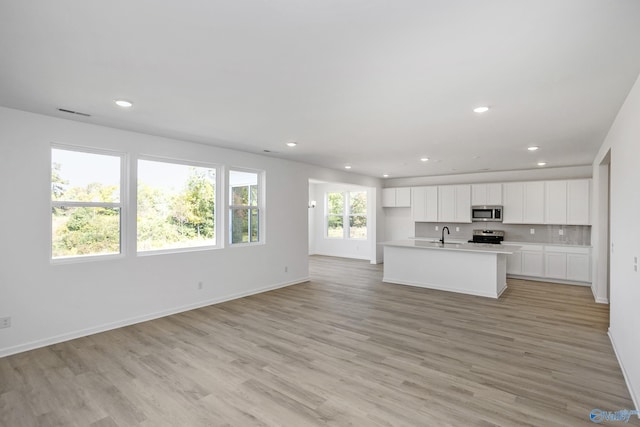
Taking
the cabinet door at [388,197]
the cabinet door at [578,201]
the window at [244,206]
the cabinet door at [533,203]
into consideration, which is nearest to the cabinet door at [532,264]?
the cabinet door at [533,203]

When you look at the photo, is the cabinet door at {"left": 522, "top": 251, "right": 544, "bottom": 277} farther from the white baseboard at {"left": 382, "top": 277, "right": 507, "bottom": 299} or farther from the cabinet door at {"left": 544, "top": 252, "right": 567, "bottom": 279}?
the white baseboard at {"left": 382, "top": 277, "right": 507, "bottom": 299}

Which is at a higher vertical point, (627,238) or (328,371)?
(627,238)

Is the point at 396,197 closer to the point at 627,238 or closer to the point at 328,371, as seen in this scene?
the point at 627,238

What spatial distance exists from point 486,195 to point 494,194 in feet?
0.57

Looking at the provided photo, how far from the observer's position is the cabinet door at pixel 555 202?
23.1 ft

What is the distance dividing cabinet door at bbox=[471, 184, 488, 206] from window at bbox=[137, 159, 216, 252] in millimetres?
6137

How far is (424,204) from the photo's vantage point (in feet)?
29.1

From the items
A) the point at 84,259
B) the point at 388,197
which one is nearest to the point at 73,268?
the point at 84,259

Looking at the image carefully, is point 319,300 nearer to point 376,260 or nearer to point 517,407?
point 517,407

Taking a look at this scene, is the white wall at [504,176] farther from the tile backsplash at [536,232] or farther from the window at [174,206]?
the window at [174,206]

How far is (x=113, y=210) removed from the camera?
429cm

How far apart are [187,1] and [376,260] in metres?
8.48

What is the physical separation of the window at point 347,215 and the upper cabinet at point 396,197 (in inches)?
26.3

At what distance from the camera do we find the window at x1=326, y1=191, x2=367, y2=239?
10.3 meters
